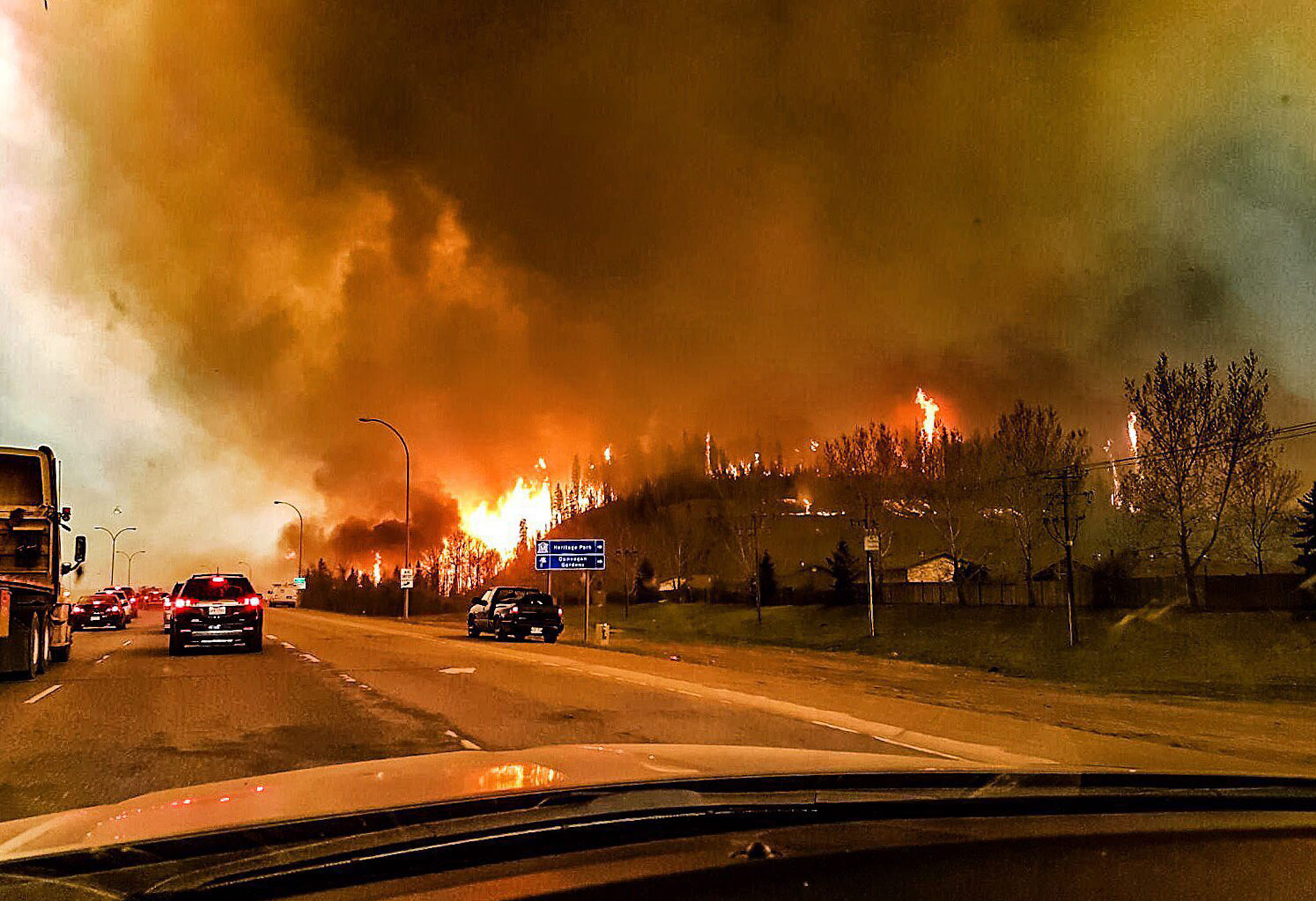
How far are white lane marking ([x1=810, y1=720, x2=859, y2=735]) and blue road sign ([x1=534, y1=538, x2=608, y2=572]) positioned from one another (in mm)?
25031

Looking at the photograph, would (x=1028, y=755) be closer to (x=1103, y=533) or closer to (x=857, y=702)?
(x=857, y=702)

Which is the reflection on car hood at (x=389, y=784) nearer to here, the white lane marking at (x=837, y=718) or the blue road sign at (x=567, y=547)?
the white lane marking at (x=837, y=718)

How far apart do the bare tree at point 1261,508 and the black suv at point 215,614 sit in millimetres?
44591

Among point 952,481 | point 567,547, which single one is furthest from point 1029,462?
point 567,547

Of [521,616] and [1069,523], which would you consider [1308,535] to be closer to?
[1069,523]

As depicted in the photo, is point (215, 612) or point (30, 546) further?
point (215, 612)

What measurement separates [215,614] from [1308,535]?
49264 mm

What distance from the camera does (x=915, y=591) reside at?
63438 millimetres

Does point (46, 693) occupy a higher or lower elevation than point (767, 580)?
higher

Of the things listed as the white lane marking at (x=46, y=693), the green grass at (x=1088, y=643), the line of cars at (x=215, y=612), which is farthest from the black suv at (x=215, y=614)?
the green grass at (x=1088, y=643)

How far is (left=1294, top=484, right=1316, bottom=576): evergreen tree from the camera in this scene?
43.1m

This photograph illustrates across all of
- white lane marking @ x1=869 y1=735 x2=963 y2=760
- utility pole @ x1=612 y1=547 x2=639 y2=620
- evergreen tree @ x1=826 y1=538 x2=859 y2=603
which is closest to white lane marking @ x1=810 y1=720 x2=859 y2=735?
white lane marking @ x1=869 y1=735 x2=963 y2=760

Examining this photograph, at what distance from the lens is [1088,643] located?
40156mm

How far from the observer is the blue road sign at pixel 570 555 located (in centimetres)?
3809
